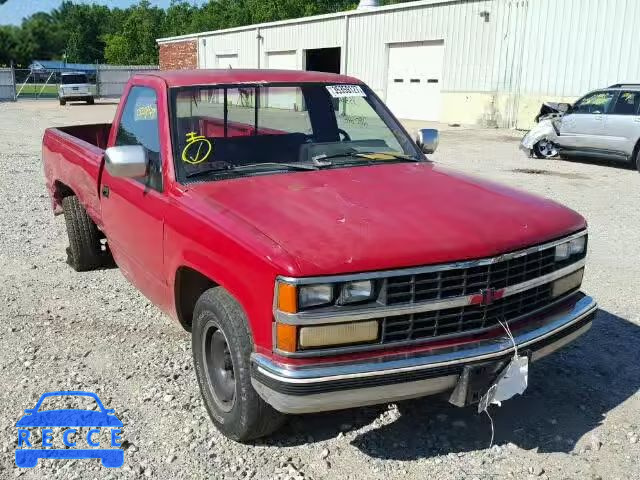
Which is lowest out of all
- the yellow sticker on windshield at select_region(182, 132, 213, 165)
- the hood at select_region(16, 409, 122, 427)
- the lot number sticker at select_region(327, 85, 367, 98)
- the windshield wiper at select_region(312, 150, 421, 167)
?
the hood at select_region(16, 409, 122, 427)

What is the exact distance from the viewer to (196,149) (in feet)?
12.5

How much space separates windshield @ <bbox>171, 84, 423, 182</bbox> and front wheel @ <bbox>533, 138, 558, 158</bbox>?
445 inches

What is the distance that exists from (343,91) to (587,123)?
35.9 feet

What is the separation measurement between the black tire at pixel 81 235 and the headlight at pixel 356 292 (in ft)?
11.9

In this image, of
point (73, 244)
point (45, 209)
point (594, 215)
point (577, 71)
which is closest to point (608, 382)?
point (73, 244)

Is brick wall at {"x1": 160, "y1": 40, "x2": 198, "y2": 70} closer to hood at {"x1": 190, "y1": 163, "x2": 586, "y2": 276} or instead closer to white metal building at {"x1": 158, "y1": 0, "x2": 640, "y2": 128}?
white metal building at {"x1": 158, "y1": 0, "x2": 640, "y2": 128}

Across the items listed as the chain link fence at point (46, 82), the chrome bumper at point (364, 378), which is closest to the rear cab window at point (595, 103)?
the chrome bumper at point (364, 378)

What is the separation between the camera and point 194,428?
344 centimetres

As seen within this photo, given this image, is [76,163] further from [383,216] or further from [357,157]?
[383,216]

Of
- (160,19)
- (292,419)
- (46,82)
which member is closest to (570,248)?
(292,419)

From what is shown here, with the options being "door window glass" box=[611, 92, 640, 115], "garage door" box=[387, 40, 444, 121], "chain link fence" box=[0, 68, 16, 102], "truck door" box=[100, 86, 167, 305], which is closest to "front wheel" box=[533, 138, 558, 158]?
"door window glass" box=[611, 92, 640, 115]

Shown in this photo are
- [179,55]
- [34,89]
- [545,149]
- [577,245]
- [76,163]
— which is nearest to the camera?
[577,245]

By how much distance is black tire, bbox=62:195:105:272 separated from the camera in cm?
566

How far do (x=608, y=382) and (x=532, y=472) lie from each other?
121 centimetres
